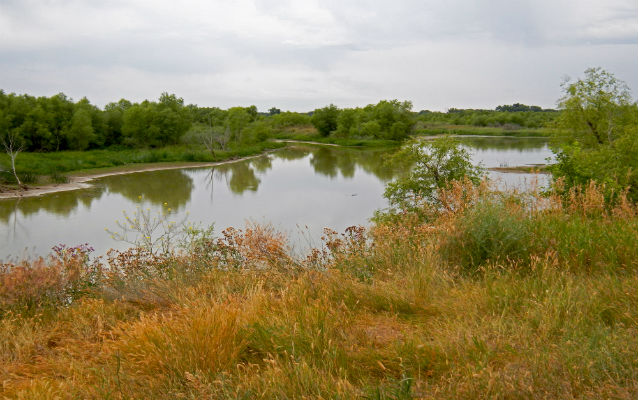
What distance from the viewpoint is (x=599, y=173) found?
42.9 ft

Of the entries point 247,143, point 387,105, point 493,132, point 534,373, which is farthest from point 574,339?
point 493,132

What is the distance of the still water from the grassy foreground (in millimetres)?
6223

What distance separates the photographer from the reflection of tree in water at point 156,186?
27094 millimetres

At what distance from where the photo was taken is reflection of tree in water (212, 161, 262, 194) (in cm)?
3297

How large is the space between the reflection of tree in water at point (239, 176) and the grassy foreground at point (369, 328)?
2625 cm

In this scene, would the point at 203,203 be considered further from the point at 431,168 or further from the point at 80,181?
the point at 80,181

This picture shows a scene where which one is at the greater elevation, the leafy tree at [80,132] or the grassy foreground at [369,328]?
the leafy tree at [80,132]

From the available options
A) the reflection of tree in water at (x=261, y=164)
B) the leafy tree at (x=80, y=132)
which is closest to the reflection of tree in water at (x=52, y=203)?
the reflection of tree in water at (x=261, y=164)

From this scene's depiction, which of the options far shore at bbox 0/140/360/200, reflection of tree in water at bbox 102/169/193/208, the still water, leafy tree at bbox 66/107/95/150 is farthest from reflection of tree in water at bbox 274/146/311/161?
leafy tree at bbox 66/107/95/150

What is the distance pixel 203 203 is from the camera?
84.0 ft

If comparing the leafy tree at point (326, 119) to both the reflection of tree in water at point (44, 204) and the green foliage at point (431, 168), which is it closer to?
the reflection of tree in water at point (44, 204)

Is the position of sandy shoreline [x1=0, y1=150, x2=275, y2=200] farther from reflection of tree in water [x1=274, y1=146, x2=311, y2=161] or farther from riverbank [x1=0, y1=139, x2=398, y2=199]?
reflection of tree in water [x1=274, y1=146, x2=311, y2=161]

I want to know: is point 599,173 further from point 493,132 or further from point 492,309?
point 493,132

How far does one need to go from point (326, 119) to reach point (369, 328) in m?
98.8
